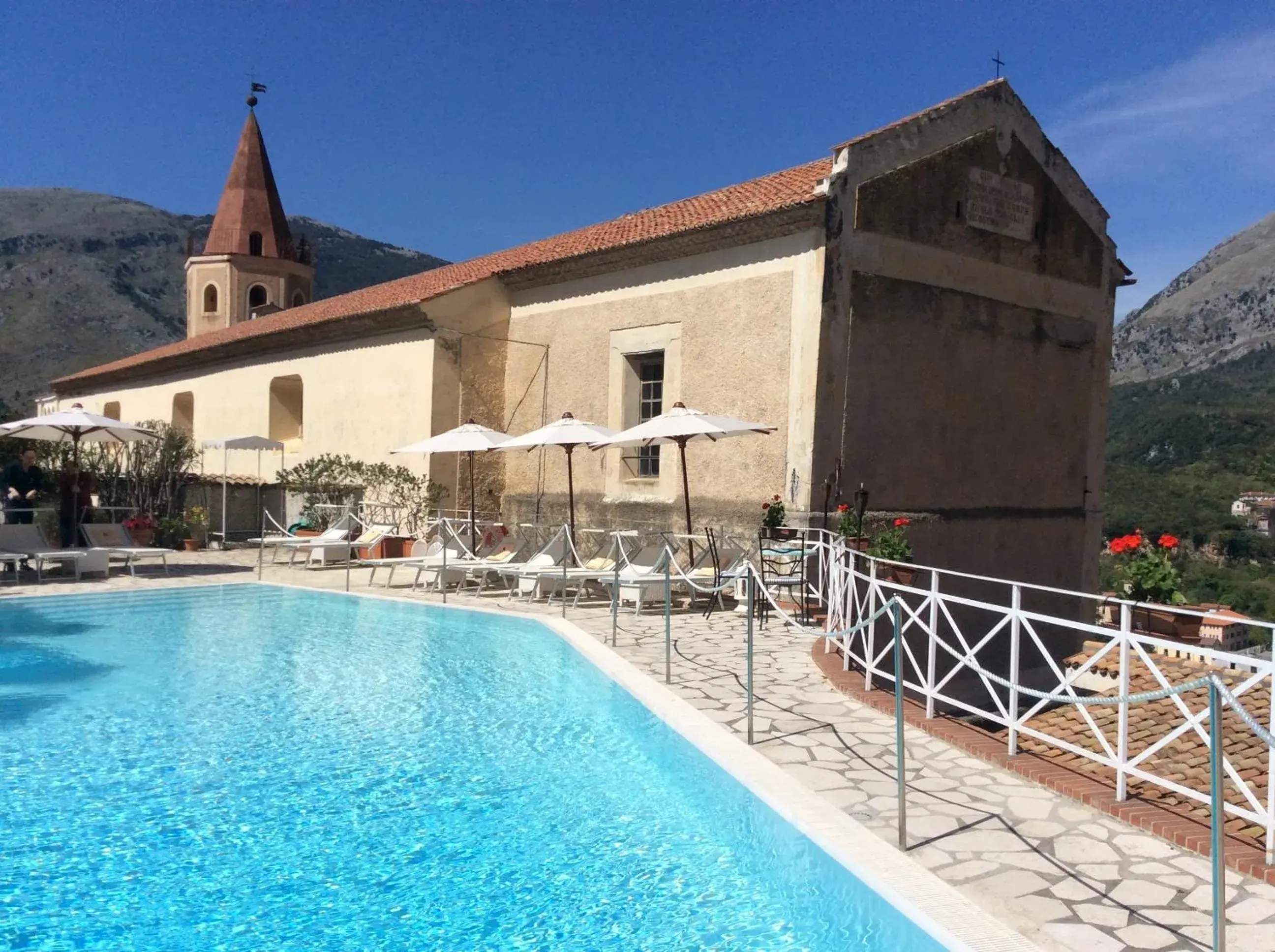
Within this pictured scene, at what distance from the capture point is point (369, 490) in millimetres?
17750

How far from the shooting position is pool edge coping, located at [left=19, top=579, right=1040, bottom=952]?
3371 mm

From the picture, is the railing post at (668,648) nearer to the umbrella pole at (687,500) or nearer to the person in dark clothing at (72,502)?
the umbrella pole at (687,500)

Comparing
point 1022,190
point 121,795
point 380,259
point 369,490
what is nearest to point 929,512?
point 1022,190

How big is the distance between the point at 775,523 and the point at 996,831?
7.51 metres

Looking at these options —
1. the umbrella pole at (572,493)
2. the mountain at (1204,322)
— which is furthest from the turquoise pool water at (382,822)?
the mountain at (1204,322)

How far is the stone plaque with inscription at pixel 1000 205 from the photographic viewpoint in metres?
14.4

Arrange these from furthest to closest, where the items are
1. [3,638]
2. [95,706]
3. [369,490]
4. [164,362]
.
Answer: [164,362] < [369,490] < [3,638] < [95,706]

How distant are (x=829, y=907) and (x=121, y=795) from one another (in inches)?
161

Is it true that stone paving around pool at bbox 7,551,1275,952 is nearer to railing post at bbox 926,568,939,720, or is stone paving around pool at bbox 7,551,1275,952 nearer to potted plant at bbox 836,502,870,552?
railing post at bbox 926,568,939,720

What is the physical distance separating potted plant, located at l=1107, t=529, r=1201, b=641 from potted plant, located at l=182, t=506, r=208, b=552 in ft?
52.4

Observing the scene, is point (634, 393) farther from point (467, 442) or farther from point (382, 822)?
point (382, 822)

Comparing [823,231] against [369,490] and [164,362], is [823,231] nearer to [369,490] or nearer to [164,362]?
[369,490]

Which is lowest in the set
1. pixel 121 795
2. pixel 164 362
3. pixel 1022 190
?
pixel 121 795

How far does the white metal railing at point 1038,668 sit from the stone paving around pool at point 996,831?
31 cm
